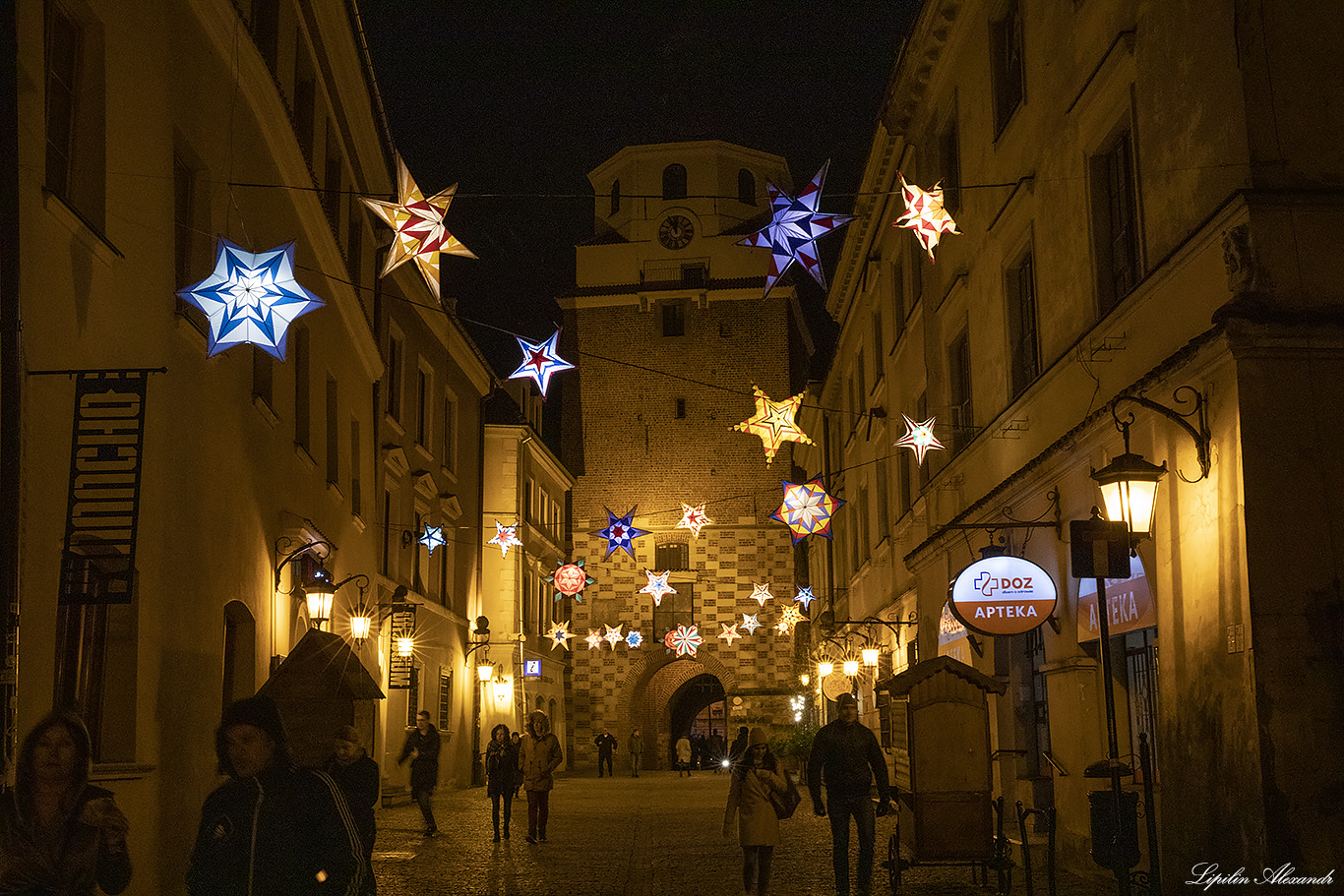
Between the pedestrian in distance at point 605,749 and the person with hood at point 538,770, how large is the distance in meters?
24.3

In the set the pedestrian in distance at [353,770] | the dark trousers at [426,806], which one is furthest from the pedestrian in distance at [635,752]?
the pedestrian in distance at [353,770]

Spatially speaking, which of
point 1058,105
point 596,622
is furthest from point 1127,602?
point 596,622

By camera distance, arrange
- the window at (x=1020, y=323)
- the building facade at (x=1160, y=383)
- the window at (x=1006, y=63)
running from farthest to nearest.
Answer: the window at (x=1006, y=63), the window at (x=1020, y=323), the building facade at (x=1160, y=383)

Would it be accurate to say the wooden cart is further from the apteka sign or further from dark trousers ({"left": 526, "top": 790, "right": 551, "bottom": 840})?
dark trousers ({"left": 526, "top": 790, "right": 551, "bottom": 840})

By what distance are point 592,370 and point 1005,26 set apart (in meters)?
31.2

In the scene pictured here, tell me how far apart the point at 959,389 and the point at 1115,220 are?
6371 mm

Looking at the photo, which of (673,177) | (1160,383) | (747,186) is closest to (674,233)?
(673,177)

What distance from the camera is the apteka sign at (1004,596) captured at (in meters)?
12.5

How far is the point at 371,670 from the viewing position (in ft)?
73.9

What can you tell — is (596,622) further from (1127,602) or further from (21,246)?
(21,246)

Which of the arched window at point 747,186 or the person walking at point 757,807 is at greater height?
the arched window at point 747,186

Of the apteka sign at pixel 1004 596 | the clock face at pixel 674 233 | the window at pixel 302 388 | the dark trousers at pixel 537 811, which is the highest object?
the clock face at pixel 674 233

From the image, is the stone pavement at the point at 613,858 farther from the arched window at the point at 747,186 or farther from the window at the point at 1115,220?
the arched window at the point at 747,186

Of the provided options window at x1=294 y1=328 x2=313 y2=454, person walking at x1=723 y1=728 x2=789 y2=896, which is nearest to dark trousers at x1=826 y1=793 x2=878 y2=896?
person walking at x1=723 y1=728 x2=789 y2=896
